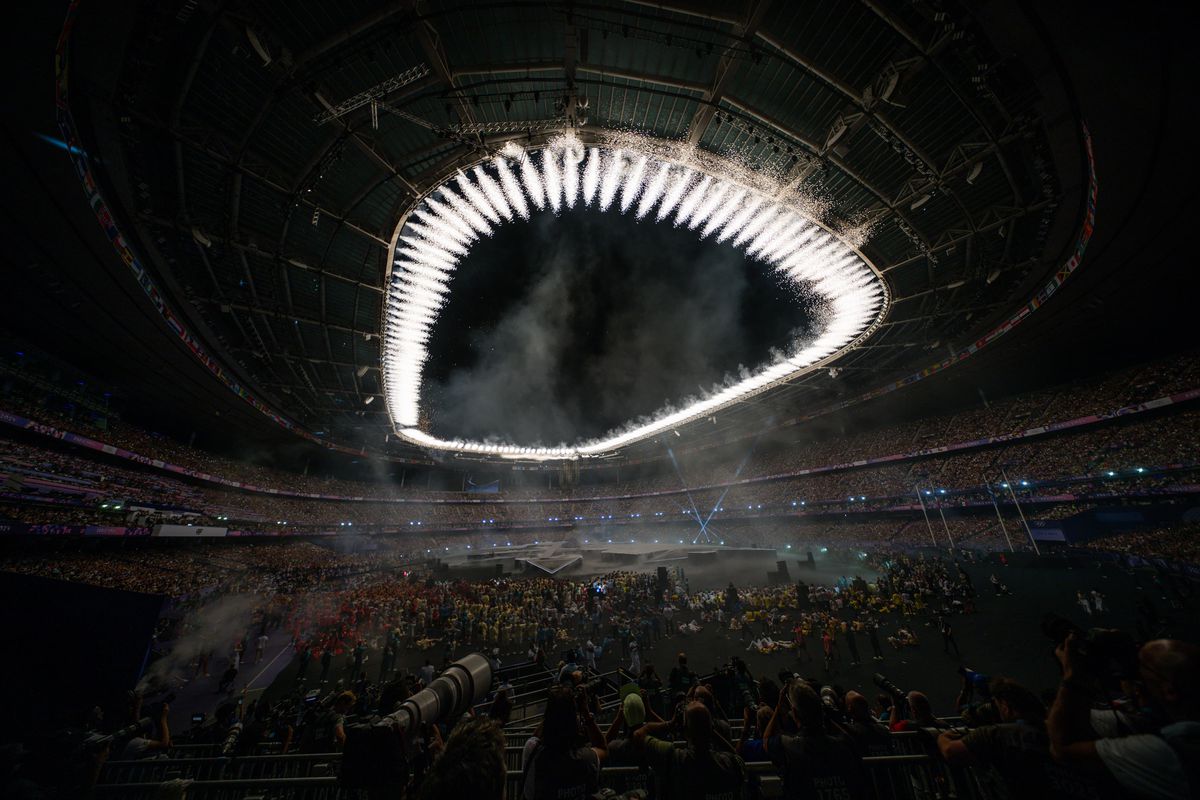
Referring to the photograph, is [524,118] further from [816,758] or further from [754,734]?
[754,734]

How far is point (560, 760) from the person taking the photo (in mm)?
2434

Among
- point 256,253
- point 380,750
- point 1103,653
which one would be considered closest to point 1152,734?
point 1103,653

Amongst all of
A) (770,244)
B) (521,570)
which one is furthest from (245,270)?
(521,570)

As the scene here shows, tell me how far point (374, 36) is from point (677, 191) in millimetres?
7069

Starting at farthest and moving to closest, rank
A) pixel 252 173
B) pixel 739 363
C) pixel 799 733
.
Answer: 1. pixel 739 363
2. pixel 252 173
3. pixel 799 733

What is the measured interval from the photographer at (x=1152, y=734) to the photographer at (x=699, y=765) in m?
1.79

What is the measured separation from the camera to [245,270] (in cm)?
1205

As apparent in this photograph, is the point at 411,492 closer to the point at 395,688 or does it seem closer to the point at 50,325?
the point at 50,325

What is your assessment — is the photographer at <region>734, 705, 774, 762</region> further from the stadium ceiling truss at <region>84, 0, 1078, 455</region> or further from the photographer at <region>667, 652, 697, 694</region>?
the stadium ceiling truss at <region>84, 0, 1078, 455</region>

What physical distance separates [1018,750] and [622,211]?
424 inches

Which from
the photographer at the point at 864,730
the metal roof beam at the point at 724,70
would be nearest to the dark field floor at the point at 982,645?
the photographer at the point at 864,730

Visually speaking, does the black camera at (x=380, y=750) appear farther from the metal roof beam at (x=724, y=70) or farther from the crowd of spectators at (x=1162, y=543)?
the crowd of spectators at (x=1162, y=543)

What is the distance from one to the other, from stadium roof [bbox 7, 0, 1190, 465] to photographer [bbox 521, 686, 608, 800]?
9.44 m

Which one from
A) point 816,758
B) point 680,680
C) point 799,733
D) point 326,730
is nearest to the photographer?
point 816,758
